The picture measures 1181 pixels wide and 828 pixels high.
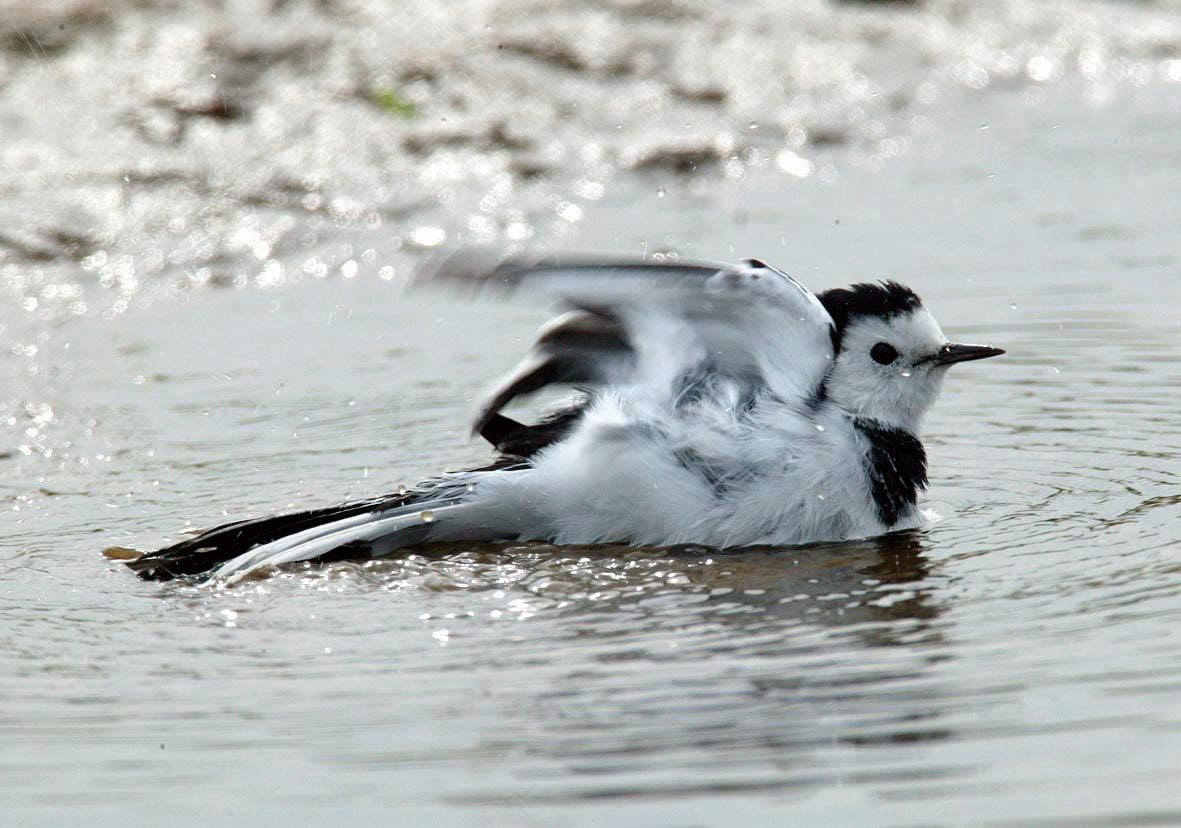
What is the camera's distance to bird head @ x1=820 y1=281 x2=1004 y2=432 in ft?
19.0

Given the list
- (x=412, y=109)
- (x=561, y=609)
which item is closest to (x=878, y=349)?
(x=561, y=609)

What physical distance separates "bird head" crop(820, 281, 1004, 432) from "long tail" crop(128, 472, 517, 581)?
1100 mm

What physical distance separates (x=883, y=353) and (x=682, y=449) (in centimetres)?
78

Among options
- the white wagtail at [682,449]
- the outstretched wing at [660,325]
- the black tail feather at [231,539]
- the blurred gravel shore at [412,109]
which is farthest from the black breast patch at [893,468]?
the blurred gravel shore at [412,109]

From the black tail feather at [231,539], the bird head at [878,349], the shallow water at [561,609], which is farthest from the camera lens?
the bird head at [878,349]

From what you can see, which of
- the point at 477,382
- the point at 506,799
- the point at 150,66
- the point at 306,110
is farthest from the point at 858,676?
the point at 150,66

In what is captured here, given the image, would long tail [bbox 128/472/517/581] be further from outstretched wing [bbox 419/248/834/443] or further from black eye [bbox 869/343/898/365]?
black eye [bbox 869/343/898/365]

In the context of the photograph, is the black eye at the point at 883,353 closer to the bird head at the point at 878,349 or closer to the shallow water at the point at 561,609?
the bird head at the point at 878,349

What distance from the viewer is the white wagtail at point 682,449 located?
5.39 metres

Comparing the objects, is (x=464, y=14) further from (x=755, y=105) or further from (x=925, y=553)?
(x=925, y=553)

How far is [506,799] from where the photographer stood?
3.59m

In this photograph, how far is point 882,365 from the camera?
5.82 m

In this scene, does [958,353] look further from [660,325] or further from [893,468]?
[660,325]

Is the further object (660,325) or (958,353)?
(958,353)
